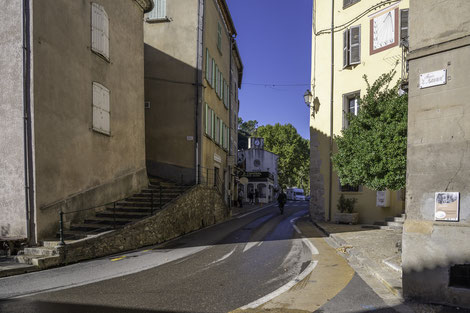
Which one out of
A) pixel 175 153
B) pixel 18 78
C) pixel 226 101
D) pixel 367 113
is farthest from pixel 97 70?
pixel 226 101

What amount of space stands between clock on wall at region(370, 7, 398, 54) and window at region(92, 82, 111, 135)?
38.0 feet

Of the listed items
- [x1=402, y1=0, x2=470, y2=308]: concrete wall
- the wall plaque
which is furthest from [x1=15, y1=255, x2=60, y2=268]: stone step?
the wall plaque

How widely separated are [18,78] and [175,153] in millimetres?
8903

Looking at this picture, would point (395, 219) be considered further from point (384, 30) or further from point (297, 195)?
point (297, 195)

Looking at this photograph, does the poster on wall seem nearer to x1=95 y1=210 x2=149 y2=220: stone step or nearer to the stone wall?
the stone wall

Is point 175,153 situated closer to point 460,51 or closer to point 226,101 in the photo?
point 226,101

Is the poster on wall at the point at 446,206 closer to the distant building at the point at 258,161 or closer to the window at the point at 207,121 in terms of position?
the window at the point at 207,121

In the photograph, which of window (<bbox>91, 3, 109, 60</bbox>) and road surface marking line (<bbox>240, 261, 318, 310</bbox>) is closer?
road surface marking line (<bbox>240, 261, 318, 310</bbox>)

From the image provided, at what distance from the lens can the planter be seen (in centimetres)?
1511

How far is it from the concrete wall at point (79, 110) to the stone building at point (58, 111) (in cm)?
3

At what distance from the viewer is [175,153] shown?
16.4 metres

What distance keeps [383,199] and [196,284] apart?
1130 cm

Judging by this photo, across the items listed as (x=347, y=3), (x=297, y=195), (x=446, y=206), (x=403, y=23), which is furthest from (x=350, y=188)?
(x=297, y=195)

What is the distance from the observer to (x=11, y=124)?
788 cm
